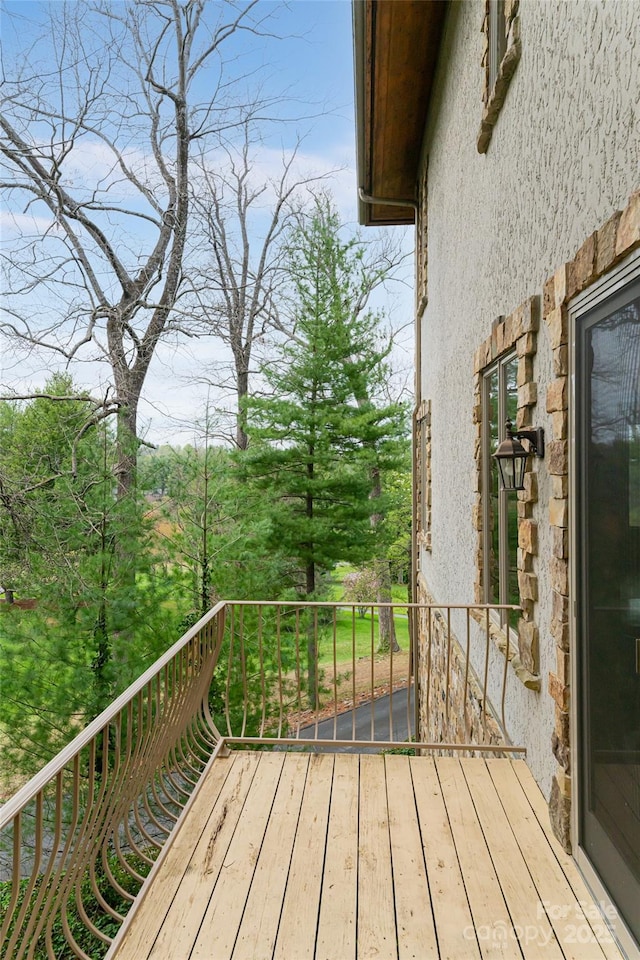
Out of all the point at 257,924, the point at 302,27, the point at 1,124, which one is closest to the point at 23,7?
the point at 1,124

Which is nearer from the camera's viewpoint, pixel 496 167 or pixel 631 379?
pixel 631 379

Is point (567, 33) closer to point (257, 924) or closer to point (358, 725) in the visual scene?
point (257, 924)

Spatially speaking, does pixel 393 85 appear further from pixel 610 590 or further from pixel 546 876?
pixel 546 876

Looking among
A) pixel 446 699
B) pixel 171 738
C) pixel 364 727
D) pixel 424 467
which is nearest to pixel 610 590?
pixel 171 738

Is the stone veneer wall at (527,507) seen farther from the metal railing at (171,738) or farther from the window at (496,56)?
the window at (496,56)

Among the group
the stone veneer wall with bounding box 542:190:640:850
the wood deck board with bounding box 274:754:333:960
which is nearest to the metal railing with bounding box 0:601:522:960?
the wood deck board with bounding box 274:754:333:960

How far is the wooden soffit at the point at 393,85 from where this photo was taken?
4977mm

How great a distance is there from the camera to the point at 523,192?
307 centimetres

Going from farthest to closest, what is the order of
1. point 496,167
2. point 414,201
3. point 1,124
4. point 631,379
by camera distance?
point 1,124, point 414,201, point 496,167, point 631,379

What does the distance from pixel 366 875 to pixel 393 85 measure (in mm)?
6724

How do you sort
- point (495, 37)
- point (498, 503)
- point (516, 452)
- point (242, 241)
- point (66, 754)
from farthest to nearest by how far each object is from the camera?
point (242, 241) → point (498, 503) → point (495, 37) → point (516, 452) → point (66, 754)

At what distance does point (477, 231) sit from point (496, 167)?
0.56 metres

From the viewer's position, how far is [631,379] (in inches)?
75.9

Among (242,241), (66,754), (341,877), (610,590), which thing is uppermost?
(242,241)
